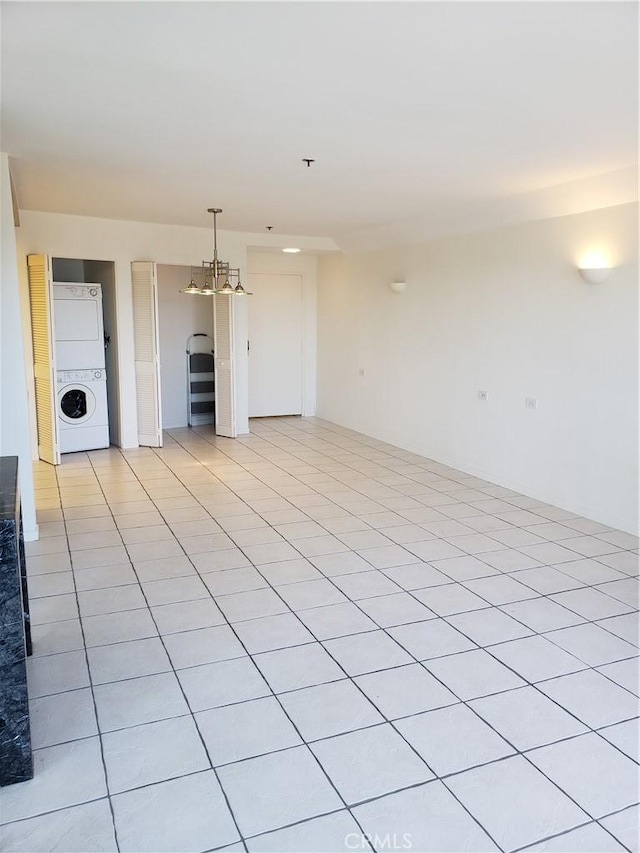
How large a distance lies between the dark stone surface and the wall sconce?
13.7 ft

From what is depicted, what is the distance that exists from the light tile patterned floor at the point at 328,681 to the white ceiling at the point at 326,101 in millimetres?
2518

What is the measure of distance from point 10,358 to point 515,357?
159 inches

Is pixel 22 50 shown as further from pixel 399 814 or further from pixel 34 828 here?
pixel 399 814

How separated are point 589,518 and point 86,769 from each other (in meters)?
4.00

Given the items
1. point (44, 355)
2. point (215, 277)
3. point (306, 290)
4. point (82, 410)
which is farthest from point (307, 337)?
point (44, 355)

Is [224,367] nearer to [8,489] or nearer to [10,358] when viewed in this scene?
[10,358]

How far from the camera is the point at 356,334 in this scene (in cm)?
820

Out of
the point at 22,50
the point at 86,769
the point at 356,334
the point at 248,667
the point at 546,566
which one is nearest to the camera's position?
the point at 86,769

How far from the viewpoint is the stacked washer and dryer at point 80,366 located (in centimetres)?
669

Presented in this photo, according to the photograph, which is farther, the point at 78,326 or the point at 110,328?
the point at 110,328

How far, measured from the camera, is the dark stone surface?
2055 mm

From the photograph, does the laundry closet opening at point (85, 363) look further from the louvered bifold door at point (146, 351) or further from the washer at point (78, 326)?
the louvered bifold door at point (146, 351)

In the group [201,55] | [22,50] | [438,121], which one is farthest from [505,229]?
[22,50]

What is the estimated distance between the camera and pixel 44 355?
Answer: 6305 millimetres
